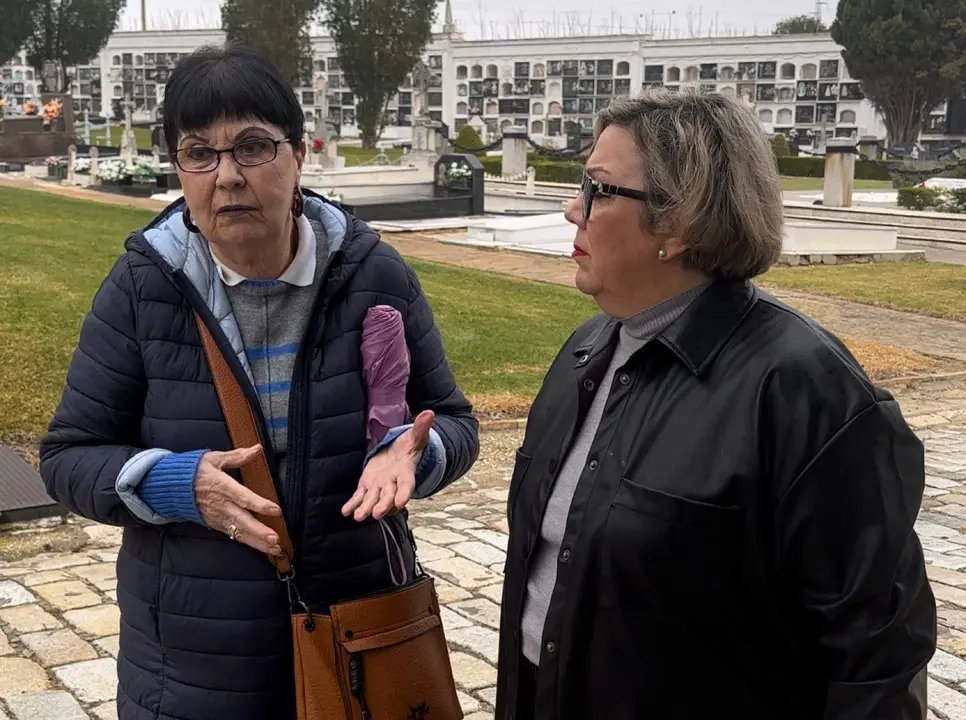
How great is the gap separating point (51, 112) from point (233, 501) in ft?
130

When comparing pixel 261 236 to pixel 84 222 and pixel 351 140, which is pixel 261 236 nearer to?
pixel 84 222

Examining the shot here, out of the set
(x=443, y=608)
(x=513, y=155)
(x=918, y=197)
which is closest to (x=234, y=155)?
(x=443, y=608)

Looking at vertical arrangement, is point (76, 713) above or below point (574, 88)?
below

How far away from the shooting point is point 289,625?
2193mm

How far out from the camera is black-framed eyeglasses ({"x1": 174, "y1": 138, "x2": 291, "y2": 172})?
2.20 m

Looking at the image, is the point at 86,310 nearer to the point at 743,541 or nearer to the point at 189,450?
the point at 189,450

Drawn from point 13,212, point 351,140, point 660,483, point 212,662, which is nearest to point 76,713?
point 212,662

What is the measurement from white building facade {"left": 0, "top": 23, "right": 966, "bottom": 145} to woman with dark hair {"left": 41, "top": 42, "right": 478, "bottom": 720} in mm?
59816

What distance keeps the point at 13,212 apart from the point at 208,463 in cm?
1689

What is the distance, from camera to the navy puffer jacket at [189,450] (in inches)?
85.5

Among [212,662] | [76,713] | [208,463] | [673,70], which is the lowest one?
[76,713]

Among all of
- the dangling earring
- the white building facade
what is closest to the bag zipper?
the dangling earring

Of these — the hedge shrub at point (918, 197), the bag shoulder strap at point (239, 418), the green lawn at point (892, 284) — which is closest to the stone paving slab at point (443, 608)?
the bag shoulder strap at point (239, 418)

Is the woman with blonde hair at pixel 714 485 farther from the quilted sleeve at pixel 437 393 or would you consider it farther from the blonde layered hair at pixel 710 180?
the quilted sleeve at pixel 437 393
